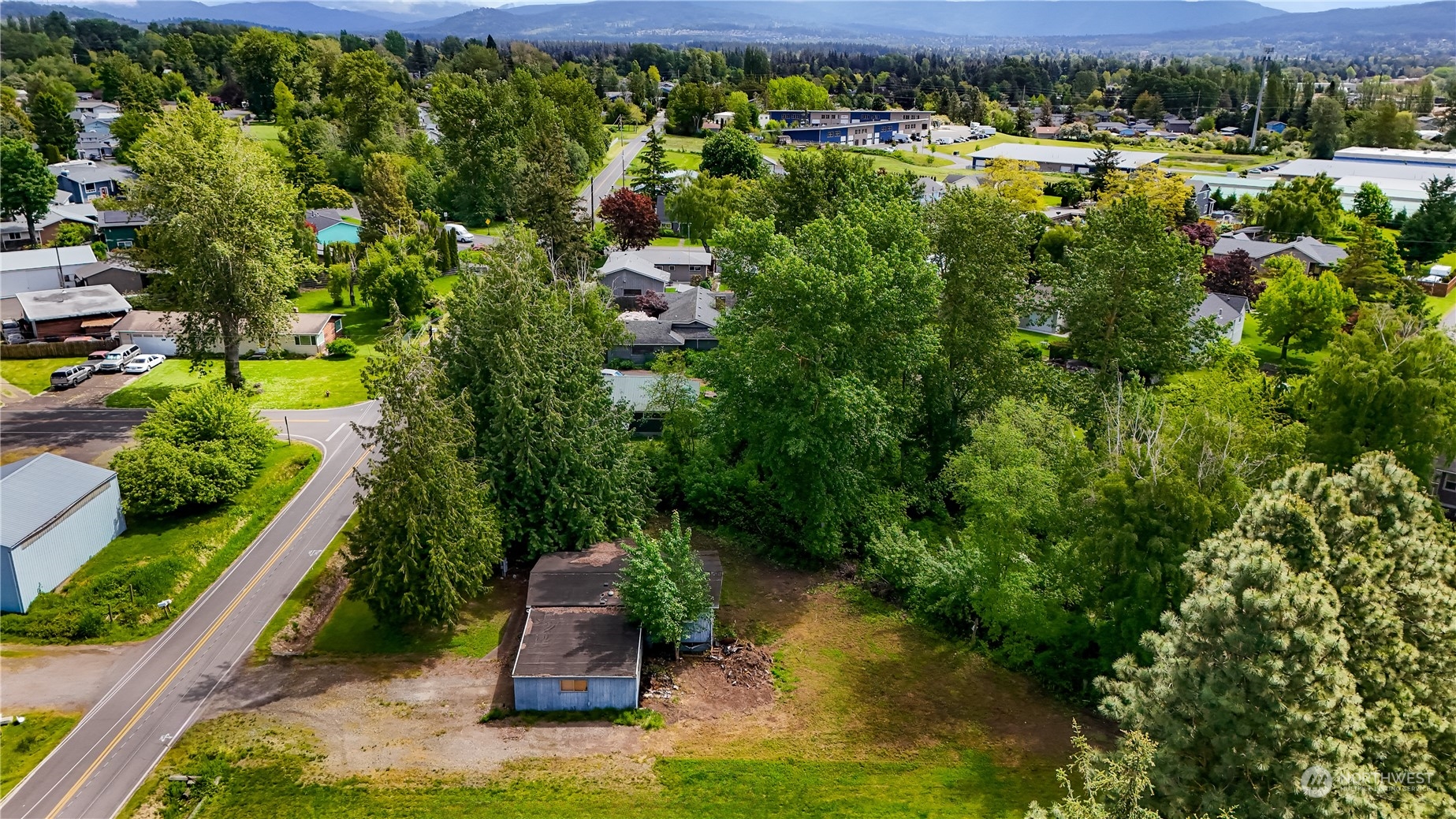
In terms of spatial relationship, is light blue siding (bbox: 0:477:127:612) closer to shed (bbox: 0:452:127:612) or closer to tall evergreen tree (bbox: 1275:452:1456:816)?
shed (bbox: 0:452:127:612)

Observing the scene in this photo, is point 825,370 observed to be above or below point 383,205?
below

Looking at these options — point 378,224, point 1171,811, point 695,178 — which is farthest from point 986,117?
point 1171,811

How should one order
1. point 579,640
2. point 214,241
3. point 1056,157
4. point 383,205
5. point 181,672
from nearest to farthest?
point 181,672
point 579,640
point 214,241
point 383,205
point 1056,157

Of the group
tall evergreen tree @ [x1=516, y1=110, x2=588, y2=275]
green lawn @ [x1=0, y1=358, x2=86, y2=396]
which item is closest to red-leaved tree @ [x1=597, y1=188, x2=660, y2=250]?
tall evergreen tree @ [x1=516, y1=110, x2=588, y2=275]

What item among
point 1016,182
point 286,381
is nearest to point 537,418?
point 286,381

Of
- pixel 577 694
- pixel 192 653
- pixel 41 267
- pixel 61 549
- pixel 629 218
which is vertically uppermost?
pixel 629 218

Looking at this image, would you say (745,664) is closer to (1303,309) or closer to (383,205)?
(1303,309)

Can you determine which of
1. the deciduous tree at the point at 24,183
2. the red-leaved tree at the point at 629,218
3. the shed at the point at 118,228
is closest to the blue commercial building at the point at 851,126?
the red-leaved tree at the point at 629,218
